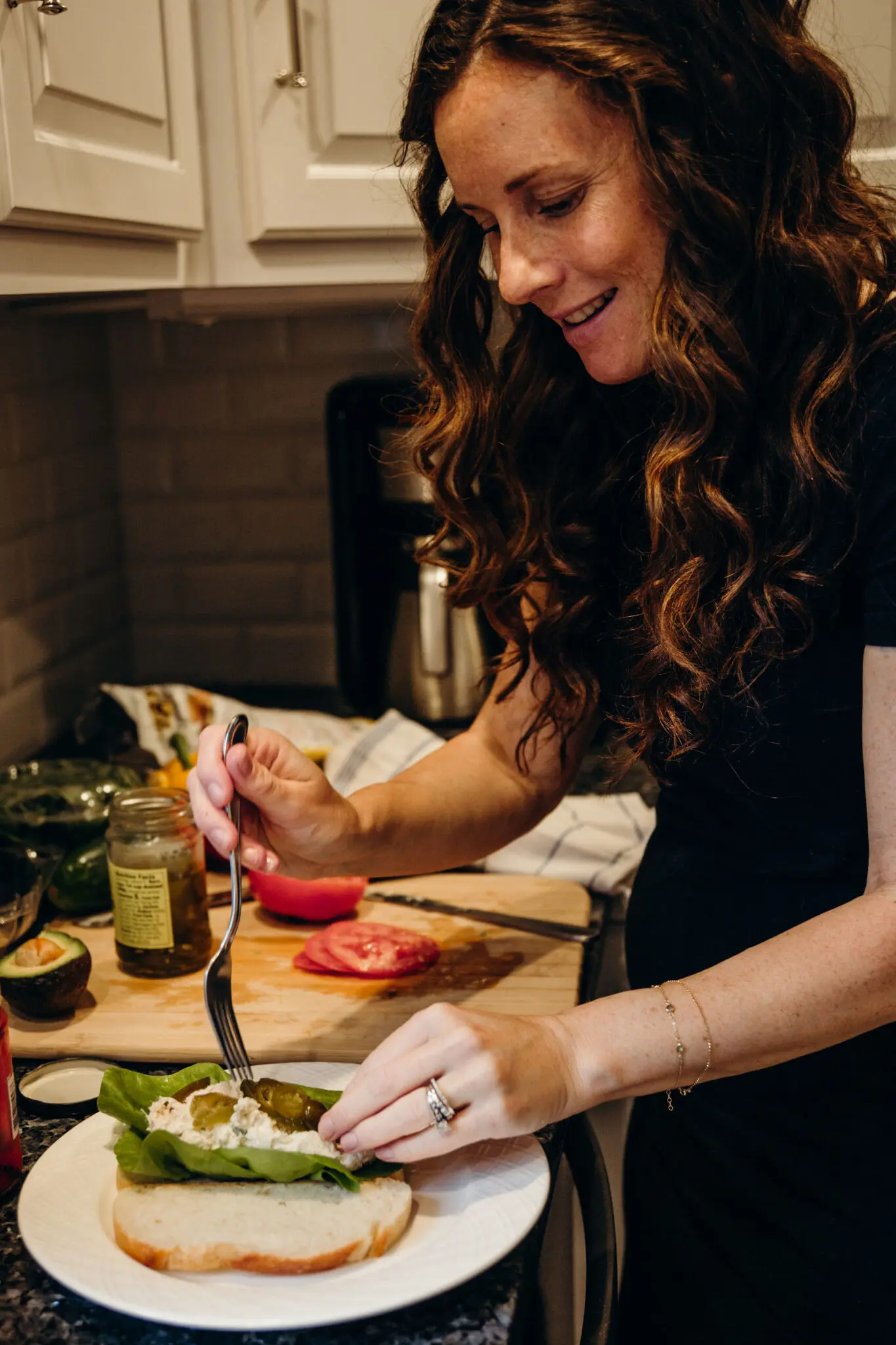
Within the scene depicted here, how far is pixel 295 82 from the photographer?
4.64ft

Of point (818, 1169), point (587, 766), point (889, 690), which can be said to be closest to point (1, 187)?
point (889, 690)

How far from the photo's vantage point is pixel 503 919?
134cm

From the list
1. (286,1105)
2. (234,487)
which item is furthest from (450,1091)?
(234,487)

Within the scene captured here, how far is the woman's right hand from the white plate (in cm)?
23

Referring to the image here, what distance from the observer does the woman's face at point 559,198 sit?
0.92 metres

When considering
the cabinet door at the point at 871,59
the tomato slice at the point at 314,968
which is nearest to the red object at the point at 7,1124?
the tomato slice at the point at 314,968

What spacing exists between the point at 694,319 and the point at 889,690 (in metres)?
0.29

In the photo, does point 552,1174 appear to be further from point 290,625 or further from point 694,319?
point 290,625

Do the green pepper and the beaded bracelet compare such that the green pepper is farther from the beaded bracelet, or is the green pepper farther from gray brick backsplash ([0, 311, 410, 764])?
the beaded bracelet

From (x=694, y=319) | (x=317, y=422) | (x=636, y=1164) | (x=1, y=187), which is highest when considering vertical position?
(x=1, y=187)

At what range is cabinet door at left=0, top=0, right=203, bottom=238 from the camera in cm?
101

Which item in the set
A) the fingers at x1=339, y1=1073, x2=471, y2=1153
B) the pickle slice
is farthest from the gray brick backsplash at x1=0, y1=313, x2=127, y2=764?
the fingers at x1=339, y1=1073, x2=471, y2=1153

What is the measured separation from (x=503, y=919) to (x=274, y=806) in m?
0.36

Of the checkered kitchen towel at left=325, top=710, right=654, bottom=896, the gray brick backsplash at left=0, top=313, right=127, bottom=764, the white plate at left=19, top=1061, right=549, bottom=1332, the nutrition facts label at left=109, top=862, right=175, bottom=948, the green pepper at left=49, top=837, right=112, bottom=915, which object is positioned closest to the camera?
the white plate at left=19, top=1061, right=549, bottom=1332
